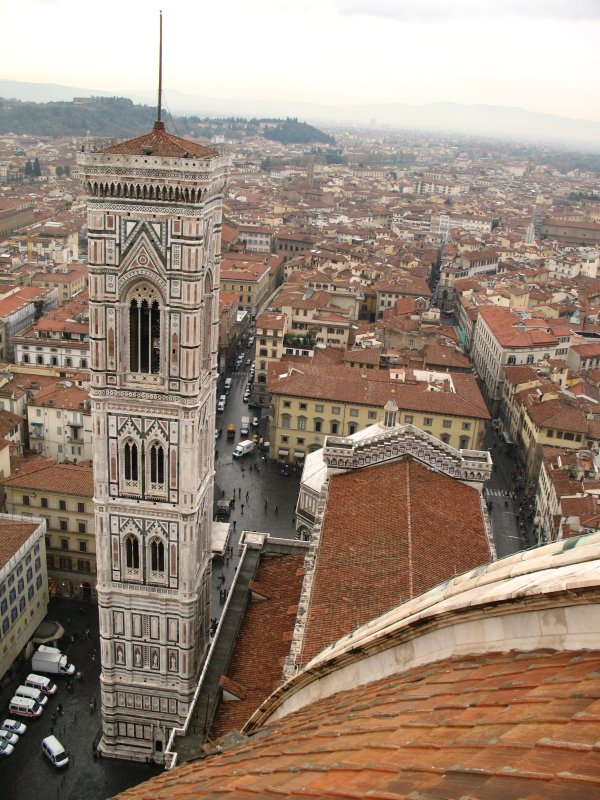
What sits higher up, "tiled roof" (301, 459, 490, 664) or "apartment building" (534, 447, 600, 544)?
"tiled roof" (301, 459, 490, 664)

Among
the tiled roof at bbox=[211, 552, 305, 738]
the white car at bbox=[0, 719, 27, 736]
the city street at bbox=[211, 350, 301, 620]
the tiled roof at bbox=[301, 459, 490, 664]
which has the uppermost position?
the tiled roof at bbox=[301, 459, 490, 664]

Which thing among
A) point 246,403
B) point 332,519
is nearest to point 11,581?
point 332,519

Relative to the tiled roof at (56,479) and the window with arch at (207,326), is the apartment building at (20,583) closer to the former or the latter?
the tiled roof at (56,479)

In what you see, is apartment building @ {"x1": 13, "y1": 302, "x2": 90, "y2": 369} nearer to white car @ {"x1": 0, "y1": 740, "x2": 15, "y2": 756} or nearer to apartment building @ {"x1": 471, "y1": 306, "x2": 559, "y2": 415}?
white car @ {"x1": 0, "y1": 740, "x2": 15, "y2": 756}

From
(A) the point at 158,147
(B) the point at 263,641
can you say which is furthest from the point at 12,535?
(A) the point at 158,147

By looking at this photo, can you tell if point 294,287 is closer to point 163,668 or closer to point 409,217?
point 163,668

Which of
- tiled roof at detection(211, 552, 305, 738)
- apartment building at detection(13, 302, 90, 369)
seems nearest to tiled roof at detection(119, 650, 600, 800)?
tiled roof at detection(211, 552, 305, 738)

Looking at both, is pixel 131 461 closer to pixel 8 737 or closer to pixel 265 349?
pixel 8 737
